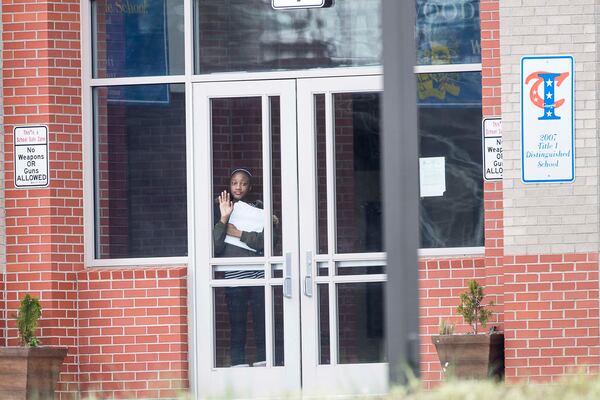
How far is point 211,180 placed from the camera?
36.7 ft

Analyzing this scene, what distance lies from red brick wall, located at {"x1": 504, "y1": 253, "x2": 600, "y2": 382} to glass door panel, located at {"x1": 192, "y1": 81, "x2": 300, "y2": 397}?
1.92 meters

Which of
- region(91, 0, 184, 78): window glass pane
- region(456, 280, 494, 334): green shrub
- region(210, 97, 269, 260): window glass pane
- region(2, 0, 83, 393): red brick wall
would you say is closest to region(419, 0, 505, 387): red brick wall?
region(456, 280, 494, 334): green shrub

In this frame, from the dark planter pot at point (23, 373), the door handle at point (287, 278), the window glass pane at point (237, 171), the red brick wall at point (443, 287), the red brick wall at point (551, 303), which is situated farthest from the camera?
the window glass pane at point (237, 171)

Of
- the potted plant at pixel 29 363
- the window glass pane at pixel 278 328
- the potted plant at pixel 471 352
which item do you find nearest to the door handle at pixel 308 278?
the window glass pane at pixel 278 328

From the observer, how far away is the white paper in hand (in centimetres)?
1112

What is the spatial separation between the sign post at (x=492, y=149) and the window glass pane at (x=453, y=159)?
251mm

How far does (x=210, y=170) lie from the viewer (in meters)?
11.2

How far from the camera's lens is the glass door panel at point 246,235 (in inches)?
434

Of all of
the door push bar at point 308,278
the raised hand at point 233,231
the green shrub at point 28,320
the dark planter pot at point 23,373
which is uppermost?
the raised hand at point 233,231

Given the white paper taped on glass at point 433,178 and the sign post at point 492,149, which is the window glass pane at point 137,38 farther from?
the sign post at point 492,149

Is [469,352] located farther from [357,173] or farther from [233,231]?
[233,231]

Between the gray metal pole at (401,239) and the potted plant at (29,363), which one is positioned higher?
the gray metal pole at (401,239)

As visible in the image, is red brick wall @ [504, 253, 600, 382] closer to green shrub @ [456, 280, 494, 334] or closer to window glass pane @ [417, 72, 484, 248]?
green shrub @ [456, 280, 494, 334]

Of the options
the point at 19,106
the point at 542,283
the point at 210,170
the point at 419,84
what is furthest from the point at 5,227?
the point at 542,283
